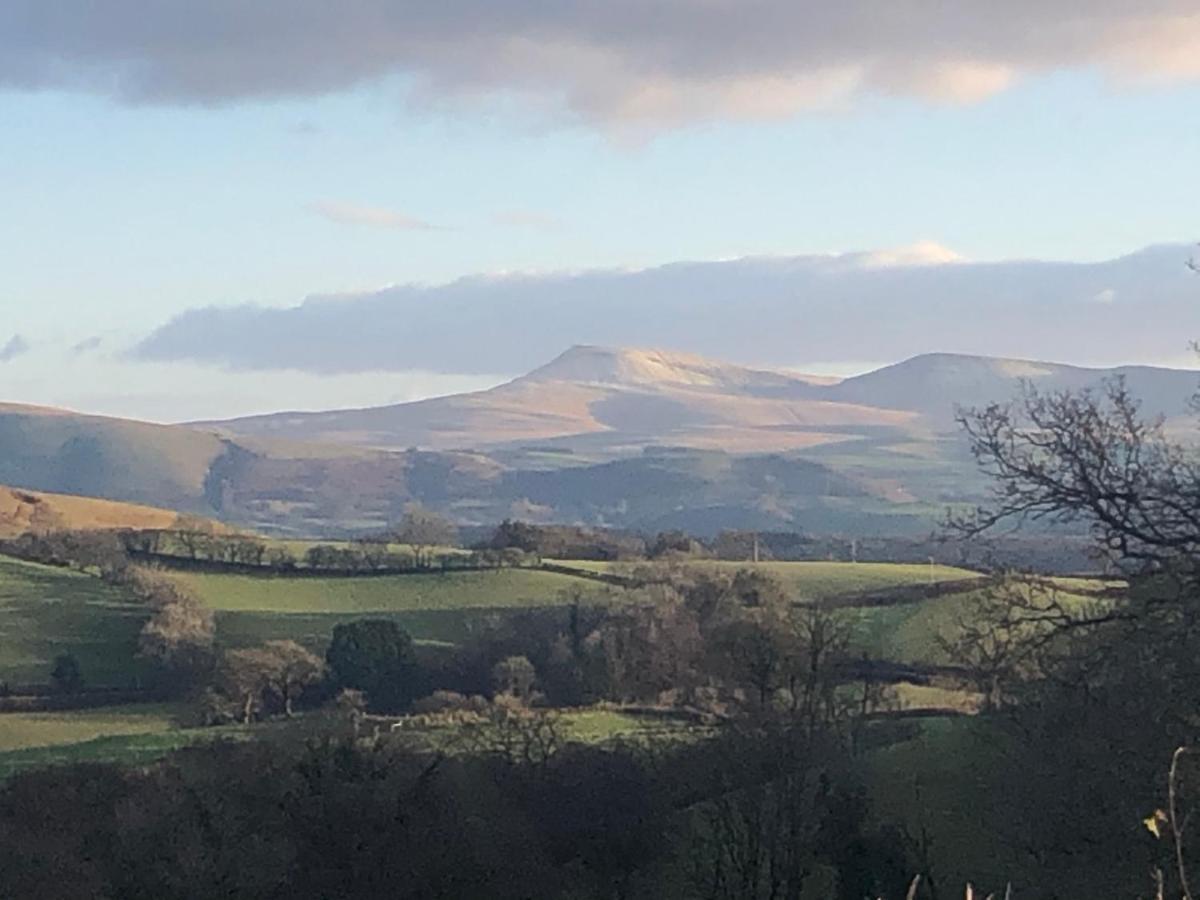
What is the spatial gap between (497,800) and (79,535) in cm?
5574

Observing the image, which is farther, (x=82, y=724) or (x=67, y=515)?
(x=67, y=515)

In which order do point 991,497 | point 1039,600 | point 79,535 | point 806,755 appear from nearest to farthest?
1. point 991,497
2. point 1039,600
3. point 806,755
4. point 79,535

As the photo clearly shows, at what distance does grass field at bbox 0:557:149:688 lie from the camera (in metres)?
62.3

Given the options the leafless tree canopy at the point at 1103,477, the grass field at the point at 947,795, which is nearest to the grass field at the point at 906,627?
the grass field at the point at 947,795

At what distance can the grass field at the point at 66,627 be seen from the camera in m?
62.3

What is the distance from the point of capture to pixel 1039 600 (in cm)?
1451

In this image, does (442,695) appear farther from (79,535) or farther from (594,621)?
(79,535)

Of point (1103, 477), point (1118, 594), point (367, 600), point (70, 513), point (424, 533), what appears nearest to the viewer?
point (1103, 477)

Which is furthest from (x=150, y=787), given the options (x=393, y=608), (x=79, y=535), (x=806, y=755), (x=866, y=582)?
(x=79, y=535)

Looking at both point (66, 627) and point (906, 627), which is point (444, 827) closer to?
point (906, 627)

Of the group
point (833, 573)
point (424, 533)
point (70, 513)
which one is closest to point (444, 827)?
point (833, 573)

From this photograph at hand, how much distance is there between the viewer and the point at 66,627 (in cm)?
6644

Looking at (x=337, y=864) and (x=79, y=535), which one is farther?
(x=79, y=535)

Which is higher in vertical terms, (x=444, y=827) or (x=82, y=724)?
(x=444, y=827)
